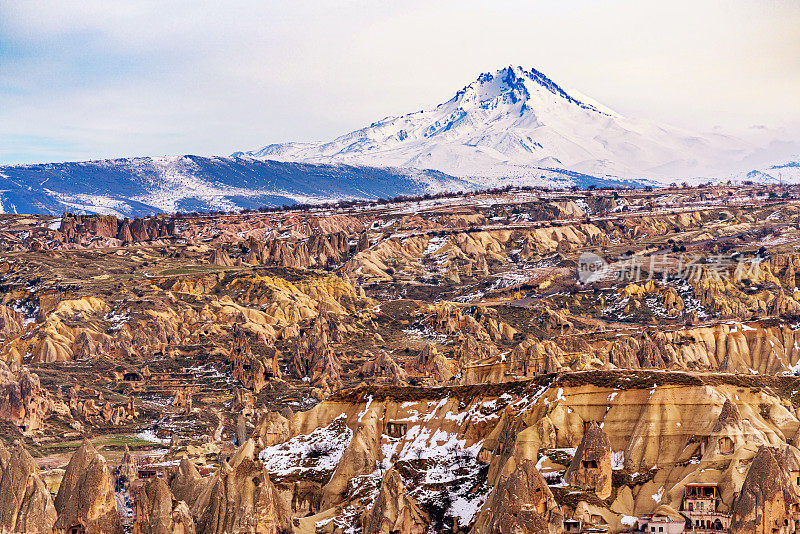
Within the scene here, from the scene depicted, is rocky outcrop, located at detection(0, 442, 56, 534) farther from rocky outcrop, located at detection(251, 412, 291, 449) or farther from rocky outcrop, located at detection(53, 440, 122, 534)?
rocky outcrop, located at detection(251, 412, 291, 449)

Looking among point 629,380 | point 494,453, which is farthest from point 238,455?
point 629,380

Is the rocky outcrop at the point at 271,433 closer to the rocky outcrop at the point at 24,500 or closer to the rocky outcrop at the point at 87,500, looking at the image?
the rocky outcrop at the point at 87,500

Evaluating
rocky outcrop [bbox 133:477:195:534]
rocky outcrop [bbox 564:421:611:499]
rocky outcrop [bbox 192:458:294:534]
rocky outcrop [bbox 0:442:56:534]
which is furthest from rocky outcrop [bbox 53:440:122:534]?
rocky outcrop [bbox 564:421:611:499]

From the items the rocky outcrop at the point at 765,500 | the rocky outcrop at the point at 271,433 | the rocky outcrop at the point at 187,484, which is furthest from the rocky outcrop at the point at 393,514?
the rocky outcrop at the point at 271,433

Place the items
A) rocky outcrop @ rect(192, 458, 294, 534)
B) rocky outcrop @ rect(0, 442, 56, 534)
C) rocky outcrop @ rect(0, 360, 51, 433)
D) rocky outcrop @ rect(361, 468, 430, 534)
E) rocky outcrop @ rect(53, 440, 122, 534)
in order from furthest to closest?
1. rocky outcrop @ rect(0, 360, 51, 433)
2. rocky outcrop @ rect(0, 442, 56, 534)
3. rocky outcrop @ rect(53, 440, 122, 534)
4. rocky outcrop @ rect(192, 458, 294, 534)
5. rocky outcrop @ rect(361, 468, 430, 534)

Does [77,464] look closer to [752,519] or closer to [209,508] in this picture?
[209,508]

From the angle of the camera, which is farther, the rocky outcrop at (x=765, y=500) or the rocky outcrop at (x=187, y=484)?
the rocky outcrop at (x=187, y=484)

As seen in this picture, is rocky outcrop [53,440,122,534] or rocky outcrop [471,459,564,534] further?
rocky outcrop [53,440,122,534]
